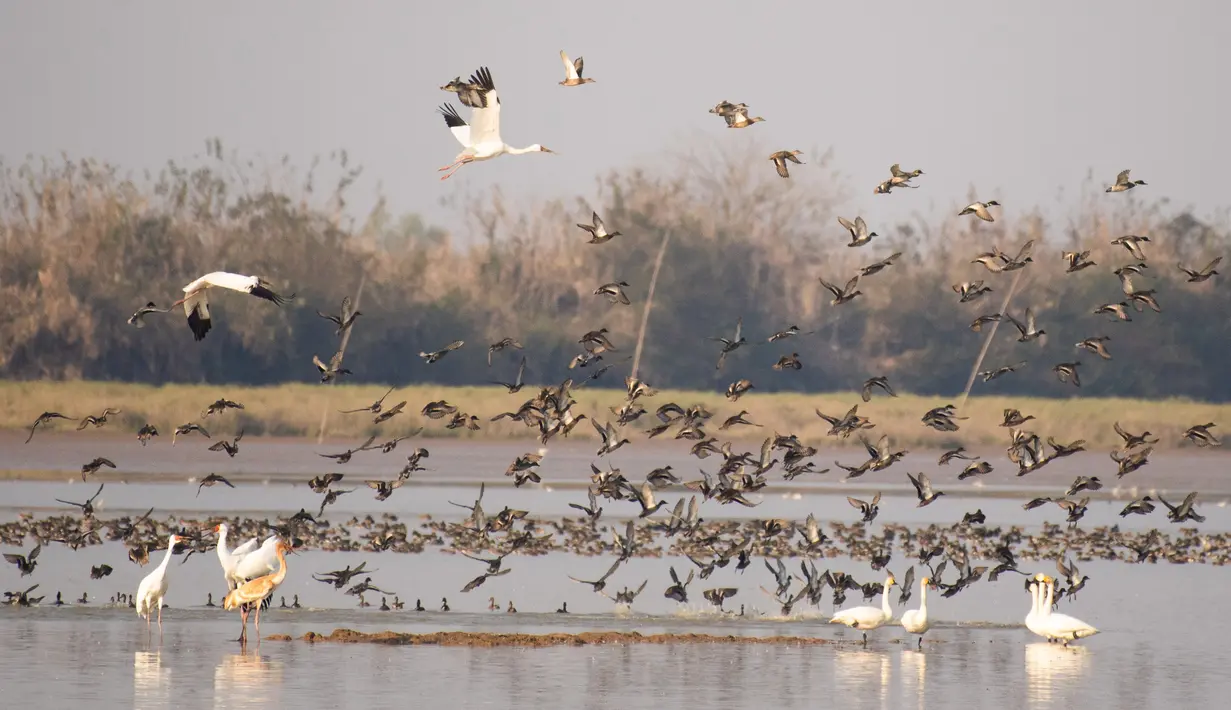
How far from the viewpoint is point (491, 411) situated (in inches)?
1972

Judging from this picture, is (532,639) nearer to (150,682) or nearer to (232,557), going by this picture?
(232,557)

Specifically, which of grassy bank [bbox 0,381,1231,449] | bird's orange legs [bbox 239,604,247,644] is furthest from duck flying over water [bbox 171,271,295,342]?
grassy bank [bbox 0,381,1231,449]

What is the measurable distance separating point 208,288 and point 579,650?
468 cm

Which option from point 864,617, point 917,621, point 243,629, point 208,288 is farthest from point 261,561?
point 917,621

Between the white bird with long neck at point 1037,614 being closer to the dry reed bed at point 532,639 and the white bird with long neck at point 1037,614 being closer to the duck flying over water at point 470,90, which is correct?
the dry reed bed at point 532,639

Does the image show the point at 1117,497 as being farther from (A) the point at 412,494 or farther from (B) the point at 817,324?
(B) the point at 817,324

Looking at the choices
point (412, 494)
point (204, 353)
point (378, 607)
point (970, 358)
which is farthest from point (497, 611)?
point (970, 358)

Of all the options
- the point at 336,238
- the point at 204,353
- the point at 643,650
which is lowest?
the point at 643,650

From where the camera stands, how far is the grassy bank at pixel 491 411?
4744 centimetres

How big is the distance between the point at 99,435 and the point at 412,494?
42.6 feet

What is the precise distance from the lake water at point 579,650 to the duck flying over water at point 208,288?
2.79 metres

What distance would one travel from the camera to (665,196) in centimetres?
7556

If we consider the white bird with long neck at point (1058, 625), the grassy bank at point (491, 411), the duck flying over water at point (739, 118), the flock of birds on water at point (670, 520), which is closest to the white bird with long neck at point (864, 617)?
the flock of birds on water at point (670, 520)

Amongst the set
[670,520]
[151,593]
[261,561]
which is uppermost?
[670,520]
